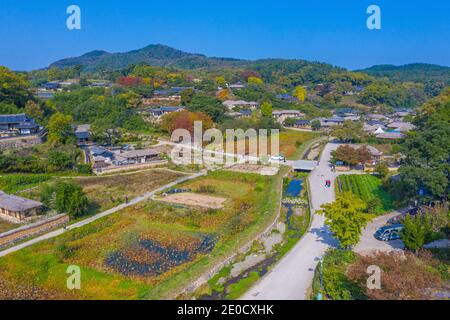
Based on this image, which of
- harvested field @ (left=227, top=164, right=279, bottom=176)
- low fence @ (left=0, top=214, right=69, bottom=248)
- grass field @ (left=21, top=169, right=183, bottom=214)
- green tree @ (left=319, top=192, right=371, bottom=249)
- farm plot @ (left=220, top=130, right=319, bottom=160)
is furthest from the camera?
farm plot @ (left=220, top=130, right=319, bottom=160)

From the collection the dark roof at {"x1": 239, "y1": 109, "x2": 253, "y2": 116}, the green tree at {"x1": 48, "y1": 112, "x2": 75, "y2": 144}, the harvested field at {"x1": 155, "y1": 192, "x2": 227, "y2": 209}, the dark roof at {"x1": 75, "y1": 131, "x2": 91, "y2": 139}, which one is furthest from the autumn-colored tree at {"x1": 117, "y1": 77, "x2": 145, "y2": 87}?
the harvested field at {"x1": 155, "y1": 192, "x2": 227, "y2": 209}

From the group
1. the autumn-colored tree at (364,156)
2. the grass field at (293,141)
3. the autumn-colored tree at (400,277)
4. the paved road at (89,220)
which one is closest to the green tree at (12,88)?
the paved road at (89,220)

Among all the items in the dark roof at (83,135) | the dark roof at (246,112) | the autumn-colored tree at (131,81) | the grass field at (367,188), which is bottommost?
the grass field at (367,188)

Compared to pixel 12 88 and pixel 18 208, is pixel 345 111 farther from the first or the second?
pixel 18 208

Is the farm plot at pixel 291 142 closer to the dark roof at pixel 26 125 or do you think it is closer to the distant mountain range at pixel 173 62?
the dark roof at pixel 26 125

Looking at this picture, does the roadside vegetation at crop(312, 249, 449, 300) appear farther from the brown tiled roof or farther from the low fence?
the brown tiled roof
